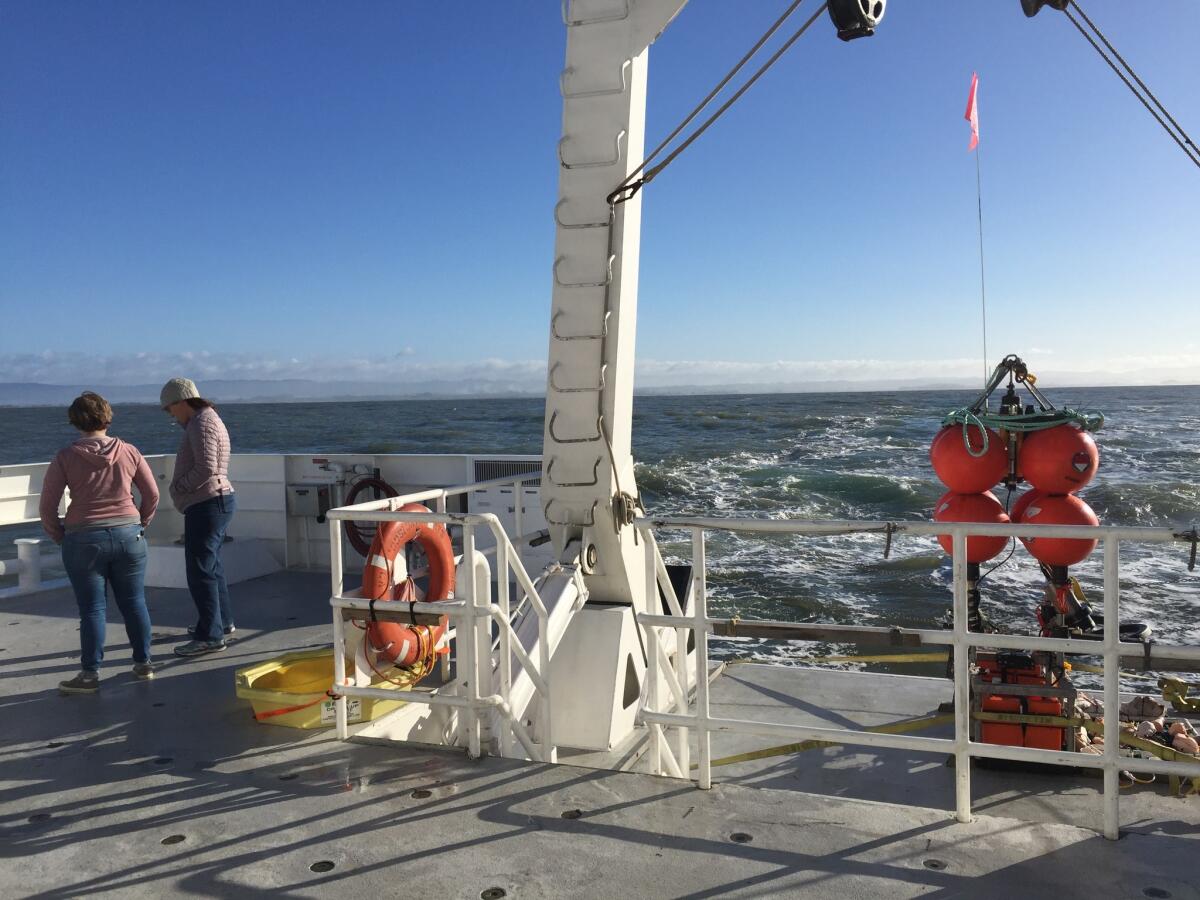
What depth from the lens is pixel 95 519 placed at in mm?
4145

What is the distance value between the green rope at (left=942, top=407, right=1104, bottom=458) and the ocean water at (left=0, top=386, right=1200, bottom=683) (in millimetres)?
1660

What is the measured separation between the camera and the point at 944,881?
2.43 m

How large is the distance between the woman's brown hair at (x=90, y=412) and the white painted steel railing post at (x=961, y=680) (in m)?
3.68

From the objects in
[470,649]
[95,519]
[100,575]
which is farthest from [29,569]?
[470,649]

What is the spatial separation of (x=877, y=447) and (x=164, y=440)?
139 ft

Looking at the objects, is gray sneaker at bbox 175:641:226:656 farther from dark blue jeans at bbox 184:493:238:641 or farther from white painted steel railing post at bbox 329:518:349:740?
white painted steel railing post at bbox 329:518:349:740

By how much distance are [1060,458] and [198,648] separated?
4.59 metres

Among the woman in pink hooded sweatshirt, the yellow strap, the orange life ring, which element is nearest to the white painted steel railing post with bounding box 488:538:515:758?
the orange life ring

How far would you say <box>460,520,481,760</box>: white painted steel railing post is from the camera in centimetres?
333

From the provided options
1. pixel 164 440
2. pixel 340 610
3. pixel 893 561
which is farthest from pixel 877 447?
pixel 164 440

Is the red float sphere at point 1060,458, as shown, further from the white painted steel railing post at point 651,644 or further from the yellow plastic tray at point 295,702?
the yellow plastic tray at point 295,702

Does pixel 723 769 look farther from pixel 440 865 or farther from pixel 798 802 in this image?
pixel 440 865

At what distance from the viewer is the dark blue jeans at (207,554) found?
15.6 ft

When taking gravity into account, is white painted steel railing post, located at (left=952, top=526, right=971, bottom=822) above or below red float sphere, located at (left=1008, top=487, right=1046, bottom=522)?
below
